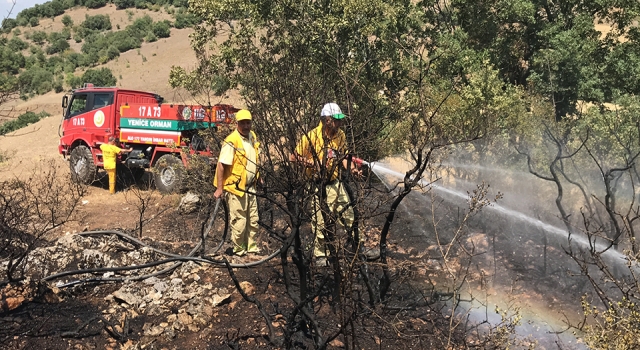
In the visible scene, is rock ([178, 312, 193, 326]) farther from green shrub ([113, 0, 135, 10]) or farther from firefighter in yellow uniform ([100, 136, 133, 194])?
green shrub ([113, 0, 135, 10])

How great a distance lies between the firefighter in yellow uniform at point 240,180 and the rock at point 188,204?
3913mm

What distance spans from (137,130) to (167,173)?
1356 millimetres

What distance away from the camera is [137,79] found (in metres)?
42.0

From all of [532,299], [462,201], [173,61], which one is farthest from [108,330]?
[173,61]

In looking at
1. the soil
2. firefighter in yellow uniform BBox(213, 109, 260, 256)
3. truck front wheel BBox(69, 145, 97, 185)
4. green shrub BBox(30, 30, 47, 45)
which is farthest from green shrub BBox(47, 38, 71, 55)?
firefighter in yellow uniform BBox(213, 109, 260, 256)

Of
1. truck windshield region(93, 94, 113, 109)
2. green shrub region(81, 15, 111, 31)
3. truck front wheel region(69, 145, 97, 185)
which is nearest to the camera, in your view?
truck windshield region(93, 94, 113, 109)

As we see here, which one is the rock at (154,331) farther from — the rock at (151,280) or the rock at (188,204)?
the rock at (188,204)

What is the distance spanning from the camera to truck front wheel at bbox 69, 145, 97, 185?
1278 cm

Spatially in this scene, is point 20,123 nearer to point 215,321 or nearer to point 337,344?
point 215,321

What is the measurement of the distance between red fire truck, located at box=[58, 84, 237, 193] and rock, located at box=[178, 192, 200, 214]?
921mm

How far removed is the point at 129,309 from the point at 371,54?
6.79 m

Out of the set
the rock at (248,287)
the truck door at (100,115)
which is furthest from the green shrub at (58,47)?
the rock at (248,287)

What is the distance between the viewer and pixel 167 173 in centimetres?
1150

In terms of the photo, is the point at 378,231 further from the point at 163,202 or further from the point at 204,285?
the point at 163,202
